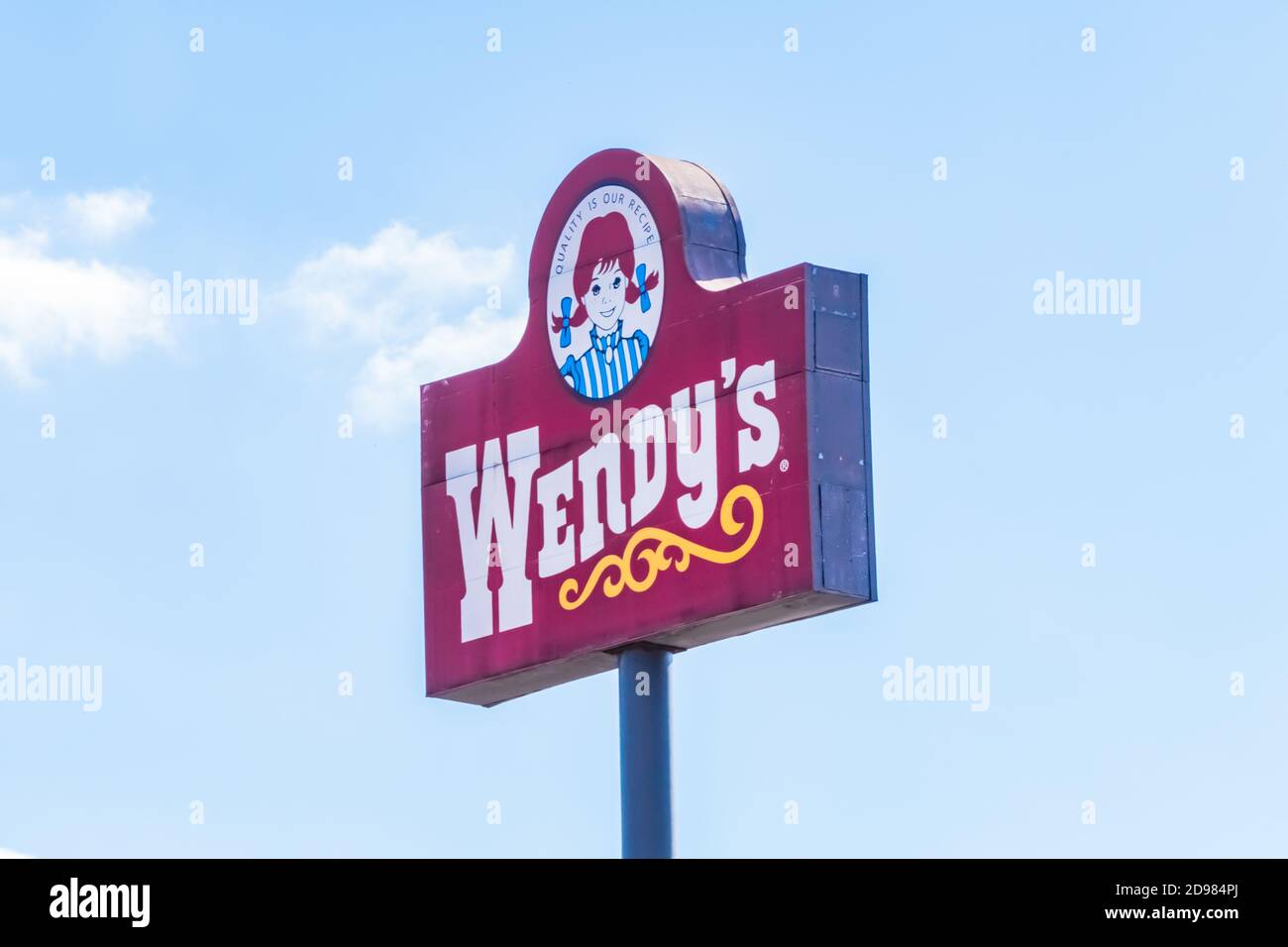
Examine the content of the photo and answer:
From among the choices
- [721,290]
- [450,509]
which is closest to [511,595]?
[450,509]

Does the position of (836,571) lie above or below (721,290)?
below

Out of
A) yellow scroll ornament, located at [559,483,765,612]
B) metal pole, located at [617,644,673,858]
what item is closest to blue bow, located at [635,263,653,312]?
yellow scroll ornament, located at [559,483,765,612]

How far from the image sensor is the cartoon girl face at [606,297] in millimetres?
33594

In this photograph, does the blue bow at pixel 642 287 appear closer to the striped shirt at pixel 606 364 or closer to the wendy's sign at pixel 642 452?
the wendy's sign at pixel 642 452

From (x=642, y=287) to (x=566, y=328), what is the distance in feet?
3.34

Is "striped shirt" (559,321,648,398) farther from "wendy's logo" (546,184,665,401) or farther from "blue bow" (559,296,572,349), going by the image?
"blue bow" (559,296,572,349)

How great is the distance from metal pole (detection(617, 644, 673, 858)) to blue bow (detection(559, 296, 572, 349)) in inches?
120

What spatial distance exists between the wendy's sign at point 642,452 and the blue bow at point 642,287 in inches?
1.1

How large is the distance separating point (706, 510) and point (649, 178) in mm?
3214

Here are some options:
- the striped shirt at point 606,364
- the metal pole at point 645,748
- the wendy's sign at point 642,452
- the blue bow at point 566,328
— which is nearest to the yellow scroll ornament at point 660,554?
the wendy's sign at point 642,452

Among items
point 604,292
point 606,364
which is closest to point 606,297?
point 604,292
